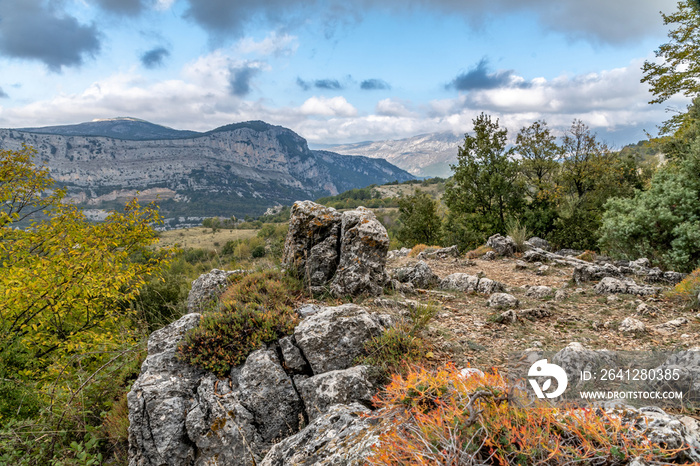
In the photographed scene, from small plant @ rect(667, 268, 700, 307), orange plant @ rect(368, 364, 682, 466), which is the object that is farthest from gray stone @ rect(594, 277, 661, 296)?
orange plant @ rect(368, 364, 682, 466)

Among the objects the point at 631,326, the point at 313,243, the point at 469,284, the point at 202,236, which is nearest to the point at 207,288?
the point at 313,243

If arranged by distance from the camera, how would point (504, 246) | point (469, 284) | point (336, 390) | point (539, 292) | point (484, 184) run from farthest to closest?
point (484, 184), point (504, 246), point (469, 284), point (539, 292), point (336, 390)

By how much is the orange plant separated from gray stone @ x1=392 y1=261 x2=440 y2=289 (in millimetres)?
7483

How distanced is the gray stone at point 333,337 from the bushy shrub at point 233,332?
0.47 m

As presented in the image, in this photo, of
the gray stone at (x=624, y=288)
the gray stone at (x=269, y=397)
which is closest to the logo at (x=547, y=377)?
the gray stone at (x=269, y=397)

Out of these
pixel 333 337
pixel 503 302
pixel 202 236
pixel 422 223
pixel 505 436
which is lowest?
pixel 202 236

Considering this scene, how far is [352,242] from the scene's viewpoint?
8.36 metres

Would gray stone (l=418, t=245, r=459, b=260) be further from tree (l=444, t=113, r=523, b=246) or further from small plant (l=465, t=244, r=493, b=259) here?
tree (l=444, t=113, r=523, b=246)

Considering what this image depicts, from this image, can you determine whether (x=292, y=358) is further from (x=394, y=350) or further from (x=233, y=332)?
(x=394, y=350)

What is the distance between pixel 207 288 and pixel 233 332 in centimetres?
267

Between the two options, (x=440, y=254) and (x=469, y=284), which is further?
(x=440, y=254)

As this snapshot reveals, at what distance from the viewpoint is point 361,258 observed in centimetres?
809

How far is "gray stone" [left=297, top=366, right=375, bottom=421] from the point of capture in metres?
4.46

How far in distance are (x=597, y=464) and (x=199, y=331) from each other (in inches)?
212
